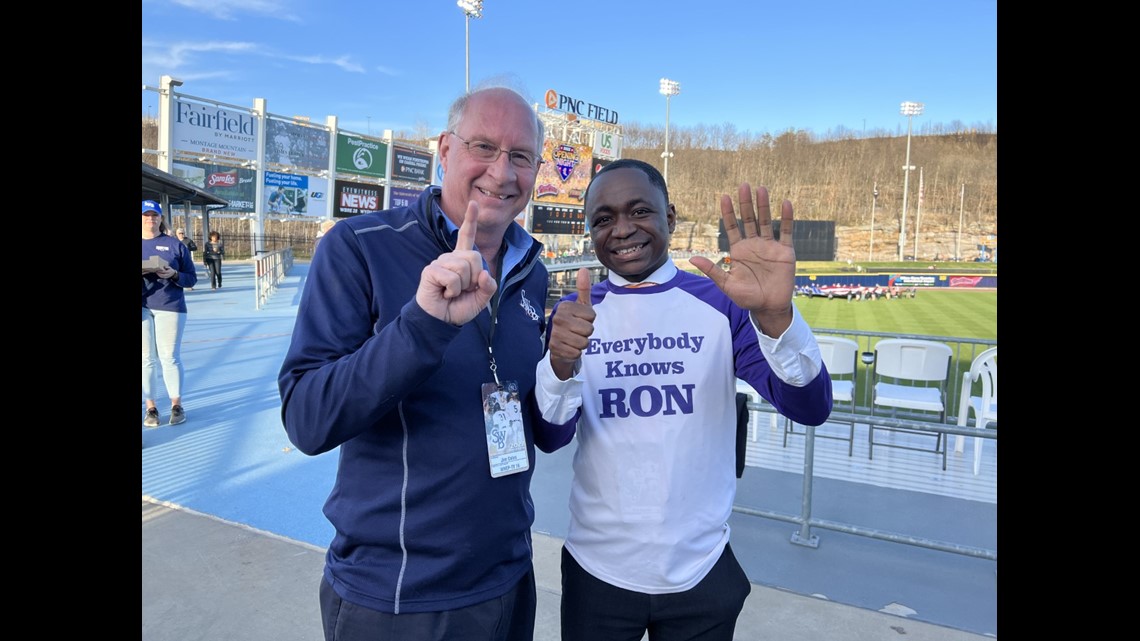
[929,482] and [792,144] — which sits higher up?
[792,144]

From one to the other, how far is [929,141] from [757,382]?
102m

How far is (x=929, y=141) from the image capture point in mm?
87938

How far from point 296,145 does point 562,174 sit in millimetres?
12129

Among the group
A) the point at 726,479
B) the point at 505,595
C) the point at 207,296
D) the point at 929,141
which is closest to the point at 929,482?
the point at 726,479

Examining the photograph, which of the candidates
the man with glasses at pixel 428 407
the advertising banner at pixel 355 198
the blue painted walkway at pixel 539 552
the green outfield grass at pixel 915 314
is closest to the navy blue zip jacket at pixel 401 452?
the man with glasses at pixel 428 407

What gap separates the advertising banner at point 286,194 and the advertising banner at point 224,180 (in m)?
0.87

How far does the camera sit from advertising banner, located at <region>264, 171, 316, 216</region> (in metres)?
27.5

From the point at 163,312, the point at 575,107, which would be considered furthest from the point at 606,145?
the point at 163,312

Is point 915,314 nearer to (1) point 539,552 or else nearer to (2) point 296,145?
(1) point 539,552

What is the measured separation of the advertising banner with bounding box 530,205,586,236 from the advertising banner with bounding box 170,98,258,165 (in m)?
11.9

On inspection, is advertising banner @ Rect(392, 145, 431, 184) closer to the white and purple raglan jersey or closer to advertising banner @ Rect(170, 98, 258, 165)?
advertising banner @ Rect(170, 98, 258, 165)
